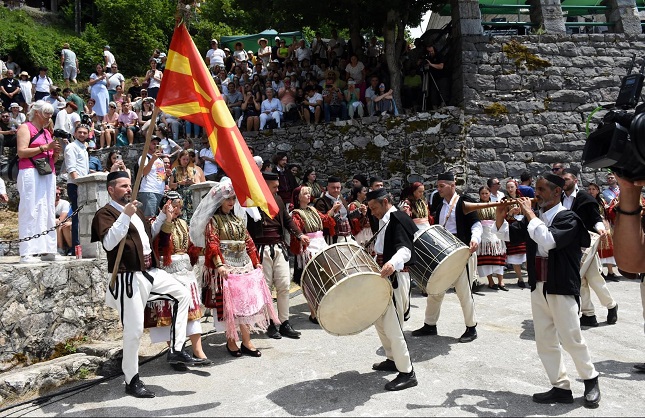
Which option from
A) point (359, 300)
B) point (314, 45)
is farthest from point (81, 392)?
point (314, 45)

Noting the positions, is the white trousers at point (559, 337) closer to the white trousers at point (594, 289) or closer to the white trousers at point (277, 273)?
the white trousers at point (594, 289)

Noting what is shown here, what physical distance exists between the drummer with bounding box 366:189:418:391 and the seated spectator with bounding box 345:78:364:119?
821cm

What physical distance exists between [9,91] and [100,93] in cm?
237

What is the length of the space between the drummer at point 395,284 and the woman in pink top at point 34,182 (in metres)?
3.79

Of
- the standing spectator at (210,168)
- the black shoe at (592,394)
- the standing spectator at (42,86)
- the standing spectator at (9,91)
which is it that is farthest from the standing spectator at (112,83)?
the black shoe at (592,394)

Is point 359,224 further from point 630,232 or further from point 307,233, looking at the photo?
point 630,232

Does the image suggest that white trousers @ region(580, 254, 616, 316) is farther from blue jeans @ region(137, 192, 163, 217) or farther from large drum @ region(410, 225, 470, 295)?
blue jeans @ region(137, 192, 163, 217)

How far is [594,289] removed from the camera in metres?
7.71

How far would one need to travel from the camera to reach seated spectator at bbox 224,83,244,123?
51.8 feet

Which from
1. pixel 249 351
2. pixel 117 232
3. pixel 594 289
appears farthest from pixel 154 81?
pixel 594 289

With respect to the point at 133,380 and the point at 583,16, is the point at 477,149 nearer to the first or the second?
the point at 583,16

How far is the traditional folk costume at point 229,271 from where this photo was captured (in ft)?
20.9

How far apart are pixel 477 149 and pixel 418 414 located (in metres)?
9.92

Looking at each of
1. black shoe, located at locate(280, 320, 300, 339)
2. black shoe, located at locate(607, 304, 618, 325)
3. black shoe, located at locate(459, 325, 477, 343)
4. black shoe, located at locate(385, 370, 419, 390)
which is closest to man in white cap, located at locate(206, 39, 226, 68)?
black shoe, located at locate(280, 320, 300, 339)
